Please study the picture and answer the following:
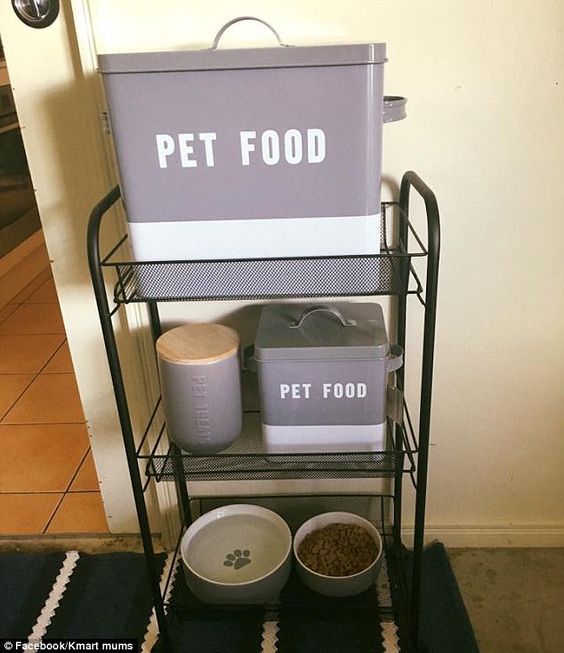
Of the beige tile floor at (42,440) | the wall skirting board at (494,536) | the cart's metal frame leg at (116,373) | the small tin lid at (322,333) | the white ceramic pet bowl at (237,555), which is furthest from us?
the beige tile floor at (42,440)

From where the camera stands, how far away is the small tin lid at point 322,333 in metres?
1.02

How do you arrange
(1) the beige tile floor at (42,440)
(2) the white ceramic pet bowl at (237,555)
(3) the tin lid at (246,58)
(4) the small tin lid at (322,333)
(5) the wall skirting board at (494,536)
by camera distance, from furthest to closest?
1. (1) the beige tile floor at (42,440)
2. (5) the wall skirting board at (494,536)
3. (2) the white ceramic pet bowl at (237,555)
4. (4) the small tin lid at (322,333)
5. (3) the tin lid at (246,58)

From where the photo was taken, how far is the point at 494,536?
149 centimetres

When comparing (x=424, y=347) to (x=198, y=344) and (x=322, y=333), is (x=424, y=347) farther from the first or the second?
(x=198, y=344)

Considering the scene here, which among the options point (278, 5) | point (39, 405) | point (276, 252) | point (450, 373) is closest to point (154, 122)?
point (276, 252)

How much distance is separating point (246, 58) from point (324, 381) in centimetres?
50

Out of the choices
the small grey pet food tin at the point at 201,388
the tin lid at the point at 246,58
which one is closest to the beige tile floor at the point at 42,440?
the small grey pet food tin at the point at 201,388

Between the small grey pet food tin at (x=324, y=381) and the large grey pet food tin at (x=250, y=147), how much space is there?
0.18 metres

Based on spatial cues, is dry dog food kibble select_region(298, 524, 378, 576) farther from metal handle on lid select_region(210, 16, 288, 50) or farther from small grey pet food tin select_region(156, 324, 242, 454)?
metal handle on lid select_region(210, 16, 288, 50)

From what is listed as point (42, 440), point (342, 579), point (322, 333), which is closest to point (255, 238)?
point (322, 333)

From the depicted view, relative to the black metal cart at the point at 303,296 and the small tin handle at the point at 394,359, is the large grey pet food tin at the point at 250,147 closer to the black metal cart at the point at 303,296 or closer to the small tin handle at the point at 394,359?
the black metal cart at the point at 303,296

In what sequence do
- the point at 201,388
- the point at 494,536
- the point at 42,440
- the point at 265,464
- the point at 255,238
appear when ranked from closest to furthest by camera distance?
the point at 255,238, the point at 201,388, the point at 265,464, the point at 494,536, the point at 42,440

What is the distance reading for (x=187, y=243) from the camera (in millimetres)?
920

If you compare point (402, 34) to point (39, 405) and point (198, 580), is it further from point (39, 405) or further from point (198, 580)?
point (39, 405)
